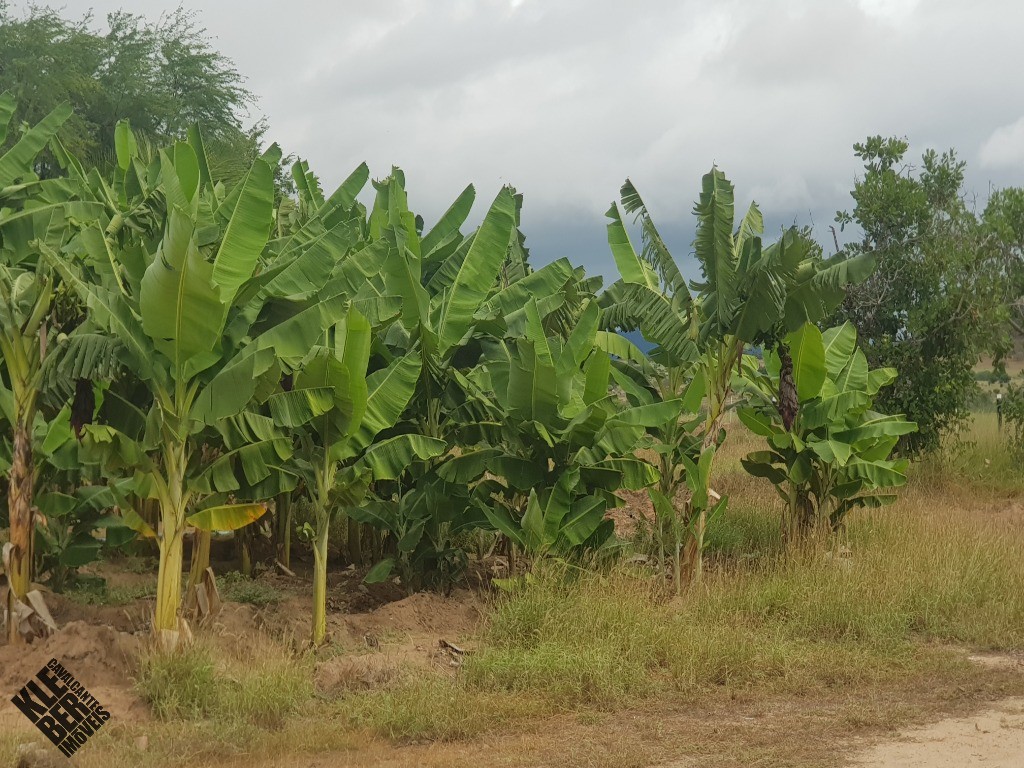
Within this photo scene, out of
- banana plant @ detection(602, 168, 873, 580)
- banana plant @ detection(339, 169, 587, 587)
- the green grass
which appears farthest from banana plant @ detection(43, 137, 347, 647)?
banana plant @ detection(602, 168, 873, 580)

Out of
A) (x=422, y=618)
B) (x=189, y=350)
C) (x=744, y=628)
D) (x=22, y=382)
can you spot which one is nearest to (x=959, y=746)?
(x=744, y=628)

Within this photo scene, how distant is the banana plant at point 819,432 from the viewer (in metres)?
11.6

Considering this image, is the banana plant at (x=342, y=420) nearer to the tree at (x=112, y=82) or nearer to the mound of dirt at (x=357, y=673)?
the mound of dirt at (x=357, y=673)

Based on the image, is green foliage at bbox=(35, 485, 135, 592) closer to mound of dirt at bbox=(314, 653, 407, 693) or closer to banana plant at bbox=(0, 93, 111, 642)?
banana plant at bbox=(0, 93, 111, 642)

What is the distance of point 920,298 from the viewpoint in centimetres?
1777

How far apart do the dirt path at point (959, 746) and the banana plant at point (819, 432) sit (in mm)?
4239

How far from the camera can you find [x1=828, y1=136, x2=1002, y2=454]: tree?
17297 mm

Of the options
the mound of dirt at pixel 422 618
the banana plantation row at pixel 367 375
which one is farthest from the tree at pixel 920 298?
the mound of dirt at pixel 422 618

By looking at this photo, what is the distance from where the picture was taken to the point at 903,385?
17531mm

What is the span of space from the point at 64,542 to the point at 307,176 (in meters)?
6.57

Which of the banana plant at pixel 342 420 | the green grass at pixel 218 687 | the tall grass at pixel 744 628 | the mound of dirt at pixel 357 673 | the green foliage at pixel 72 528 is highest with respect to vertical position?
the banana plant at pixel 342 420

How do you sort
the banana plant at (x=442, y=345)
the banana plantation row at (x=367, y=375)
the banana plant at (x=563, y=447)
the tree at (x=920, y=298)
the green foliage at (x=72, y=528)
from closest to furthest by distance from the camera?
the banana plantation row at (x=367, y=375) < the green foliage at (x=72, y=528) < the banana plant at (x=563, y=447) < the banana plant at (x=442, y=345) < the tree at (x=920, y=298)

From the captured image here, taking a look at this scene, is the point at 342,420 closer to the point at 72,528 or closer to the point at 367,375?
the point at 367,375

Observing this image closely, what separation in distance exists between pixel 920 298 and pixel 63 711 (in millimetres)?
14953
